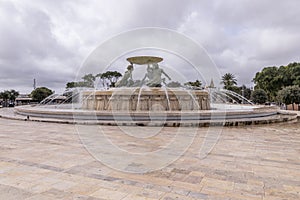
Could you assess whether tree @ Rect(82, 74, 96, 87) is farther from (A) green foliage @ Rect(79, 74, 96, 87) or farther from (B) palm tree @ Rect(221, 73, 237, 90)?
(B) palm tree @ Rect(221, 73, 237, 90)

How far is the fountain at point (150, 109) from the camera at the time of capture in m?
11.3

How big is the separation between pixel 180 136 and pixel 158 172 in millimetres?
3974

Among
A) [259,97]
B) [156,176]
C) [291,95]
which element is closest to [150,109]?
[156,176]

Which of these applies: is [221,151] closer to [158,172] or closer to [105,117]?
[158,172]

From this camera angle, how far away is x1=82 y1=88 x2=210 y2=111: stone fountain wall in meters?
14.6

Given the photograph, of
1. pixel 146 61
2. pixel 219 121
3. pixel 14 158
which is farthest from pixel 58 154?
pixel 146 61

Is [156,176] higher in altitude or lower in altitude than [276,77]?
lower

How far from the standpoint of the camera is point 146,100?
14672mm

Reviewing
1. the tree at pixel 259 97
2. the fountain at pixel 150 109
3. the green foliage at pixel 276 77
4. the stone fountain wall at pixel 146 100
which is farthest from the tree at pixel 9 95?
the green foliage at pixel 276 77

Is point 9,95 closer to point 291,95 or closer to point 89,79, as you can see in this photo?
point 89,79

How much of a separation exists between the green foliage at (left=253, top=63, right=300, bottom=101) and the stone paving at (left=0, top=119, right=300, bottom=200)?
122 ft

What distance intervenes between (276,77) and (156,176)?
4228 cm

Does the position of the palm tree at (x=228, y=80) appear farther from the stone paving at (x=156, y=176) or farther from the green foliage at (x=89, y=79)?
the stone paving at (x=156, y=176)

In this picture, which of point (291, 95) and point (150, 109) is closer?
point (150, 109)
